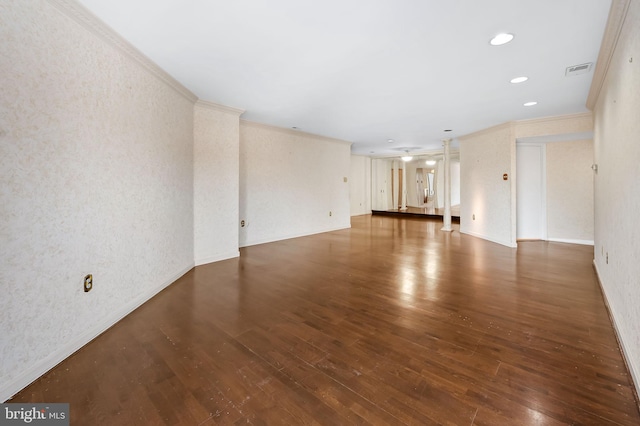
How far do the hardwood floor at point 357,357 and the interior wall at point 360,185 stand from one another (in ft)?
24.8

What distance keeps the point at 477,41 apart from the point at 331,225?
220 inches

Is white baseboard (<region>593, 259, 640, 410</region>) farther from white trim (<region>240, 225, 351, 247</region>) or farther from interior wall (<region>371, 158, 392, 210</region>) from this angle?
interior wall (<region>371, 158, 392, 210</region>)

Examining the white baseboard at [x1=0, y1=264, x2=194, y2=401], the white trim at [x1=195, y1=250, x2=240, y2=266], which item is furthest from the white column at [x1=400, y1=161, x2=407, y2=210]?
the white baseboard at [x1=0, y1=264, x2=194, y2=401]

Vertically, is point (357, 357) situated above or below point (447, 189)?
below

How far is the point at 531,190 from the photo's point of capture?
6082 mm

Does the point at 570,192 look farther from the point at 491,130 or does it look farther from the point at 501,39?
the point at 501,39

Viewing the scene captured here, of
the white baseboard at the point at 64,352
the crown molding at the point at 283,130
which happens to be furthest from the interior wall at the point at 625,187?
the crown molding at the point at 283,130

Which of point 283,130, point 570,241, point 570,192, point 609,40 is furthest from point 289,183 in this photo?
point 570,241

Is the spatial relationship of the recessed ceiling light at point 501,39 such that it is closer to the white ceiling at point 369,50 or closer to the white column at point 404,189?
the white ceiling at point 369,50

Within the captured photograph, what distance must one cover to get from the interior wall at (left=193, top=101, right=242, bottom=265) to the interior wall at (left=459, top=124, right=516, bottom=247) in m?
5.34

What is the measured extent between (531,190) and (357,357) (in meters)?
6.28

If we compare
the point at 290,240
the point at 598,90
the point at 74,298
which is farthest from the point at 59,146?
the point at 598,90

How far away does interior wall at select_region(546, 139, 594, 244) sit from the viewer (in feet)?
18.5

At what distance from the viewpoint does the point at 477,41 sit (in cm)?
257
